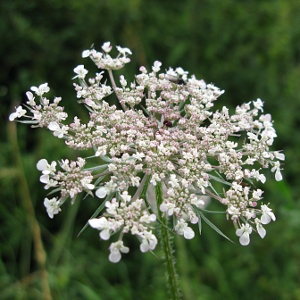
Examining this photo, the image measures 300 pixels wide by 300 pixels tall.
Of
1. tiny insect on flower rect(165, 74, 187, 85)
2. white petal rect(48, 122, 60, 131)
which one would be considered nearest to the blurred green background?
tiny insect on flower rect(165, 74, 187, 85)

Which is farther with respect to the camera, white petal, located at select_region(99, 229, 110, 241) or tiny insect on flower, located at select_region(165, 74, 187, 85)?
tiny insect on flower, located at select_region(165, 74, 187, 85)

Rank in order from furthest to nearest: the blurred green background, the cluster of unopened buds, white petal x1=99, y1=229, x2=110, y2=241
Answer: the blurred green background
the cluster of unopened buds
white petal x1=99, y1=229, x2=110, y2=241

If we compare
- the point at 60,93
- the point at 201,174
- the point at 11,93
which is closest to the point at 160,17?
the point at 60,93

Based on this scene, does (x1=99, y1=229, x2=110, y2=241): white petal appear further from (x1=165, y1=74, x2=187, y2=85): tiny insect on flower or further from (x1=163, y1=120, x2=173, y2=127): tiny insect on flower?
(x1=165, y1=74, x2=187, y2=85): tiny insect on flower

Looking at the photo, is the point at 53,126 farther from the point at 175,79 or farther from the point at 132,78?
the point at 132,78

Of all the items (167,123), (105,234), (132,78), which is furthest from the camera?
(132,78)

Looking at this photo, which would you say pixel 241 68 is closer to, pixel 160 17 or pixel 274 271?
pixel 160 17

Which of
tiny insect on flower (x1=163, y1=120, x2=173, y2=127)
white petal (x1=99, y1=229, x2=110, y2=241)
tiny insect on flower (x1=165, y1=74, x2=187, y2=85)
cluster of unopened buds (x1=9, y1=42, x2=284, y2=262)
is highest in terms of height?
tiny insect on flower (x1=165, y1=74, x2=187, y2=85)

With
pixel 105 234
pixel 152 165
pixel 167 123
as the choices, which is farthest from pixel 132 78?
pixel 105 234
